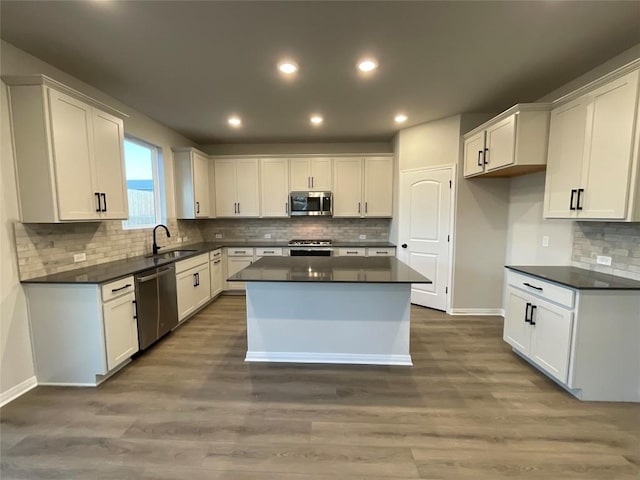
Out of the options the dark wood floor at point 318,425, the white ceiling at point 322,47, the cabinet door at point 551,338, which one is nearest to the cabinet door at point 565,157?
the white ceiling at point 322,47

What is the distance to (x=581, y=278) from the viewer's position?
7.64 ft

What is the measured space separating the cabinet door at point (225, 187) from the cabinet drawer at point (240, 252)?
2.25 ft

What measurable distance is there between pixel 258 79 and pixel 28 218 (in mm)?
2278

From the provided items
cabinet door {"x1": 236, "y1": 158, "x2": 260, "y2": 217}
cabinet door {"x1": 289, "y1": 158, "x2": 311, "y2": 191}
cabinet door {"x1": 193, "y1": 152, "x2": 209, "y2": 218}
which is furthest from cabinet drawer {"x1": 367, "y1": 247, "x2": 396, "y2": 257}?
cabinet door {"x1": 193, "y1": 152, "x2": 209, "y2": 218}

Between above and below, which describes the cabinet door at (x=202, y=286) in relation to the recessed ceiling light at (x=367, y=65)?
below

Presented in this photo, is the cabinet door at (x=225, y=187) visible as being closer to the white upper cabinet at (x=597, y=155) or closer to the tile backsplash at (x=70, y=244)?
the tile backsplash at (x=70, y=244)

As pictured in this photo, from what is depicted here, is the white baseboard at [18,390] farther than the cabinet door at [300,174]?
No

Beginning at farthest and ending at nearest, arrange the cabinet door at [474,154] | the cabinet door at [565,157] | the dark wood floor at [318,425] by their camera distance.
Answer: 1. the cabinet door at [474,154]
2. the cabinet door at [565,157]
3. the dark wood floor at [318,425]

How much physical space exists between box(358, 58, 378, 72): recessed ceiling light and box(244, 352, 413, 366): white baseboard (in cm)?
268

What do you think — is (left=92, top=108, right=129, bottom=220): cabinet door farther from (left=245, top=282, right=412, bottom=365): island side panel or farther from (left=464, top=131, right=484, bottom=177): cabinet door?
(left=464, top=131, right=484, bottom=177): cabinet door

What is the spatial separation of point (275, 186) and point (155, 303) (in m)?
2.83

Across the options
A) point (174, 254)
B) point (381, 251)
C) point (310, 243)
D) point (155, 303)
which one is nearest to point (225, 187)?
point (174, 254)

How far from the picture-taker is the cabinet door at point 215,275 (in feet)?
14.9

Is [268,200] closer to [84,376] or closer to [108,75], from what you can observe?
[108,75]
